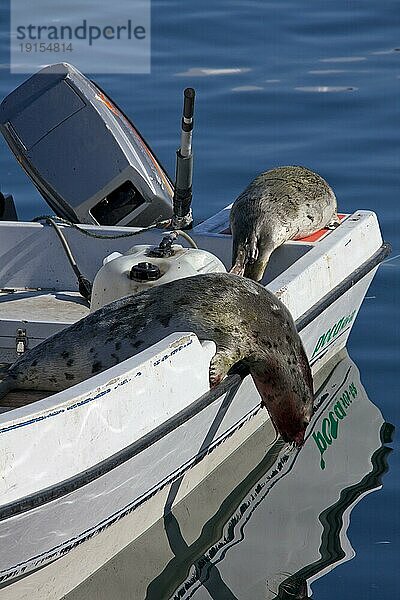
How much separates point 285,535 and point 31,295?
2.24m

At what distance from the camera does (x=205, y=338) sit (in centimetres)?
550

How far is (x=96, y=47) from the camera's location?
1425cm

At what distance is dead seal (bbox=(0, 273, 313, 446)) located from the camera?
5.43 m

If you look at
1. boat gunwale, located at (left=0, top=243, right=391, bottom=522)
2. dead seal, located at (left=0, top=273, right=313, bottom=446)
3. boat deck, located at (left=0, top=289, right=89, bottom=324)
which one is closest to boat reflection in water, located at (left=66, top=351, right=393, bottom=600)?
dead seal, located at (left=0, top=273, right=313, bottom=446)

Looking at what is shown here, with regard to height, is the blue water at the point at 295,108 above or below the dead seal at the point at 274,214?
below

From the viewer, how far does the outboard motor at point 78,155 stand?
309 inches

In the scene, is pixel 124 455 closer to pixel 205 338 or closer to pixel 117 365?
pixel 117 365

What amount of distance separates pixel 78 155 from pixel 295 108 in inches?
187

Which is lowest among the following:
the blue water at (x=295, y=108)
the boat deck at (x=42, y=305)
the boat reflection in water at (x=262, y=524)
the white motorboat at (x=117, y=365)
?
the blue water at (x=295, y=108)

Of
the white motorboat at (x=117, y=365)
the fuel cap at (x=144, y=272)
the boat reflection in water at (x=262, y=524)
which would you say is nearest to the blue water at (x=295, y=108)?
the boat reflection in water at (x=262, y=524)

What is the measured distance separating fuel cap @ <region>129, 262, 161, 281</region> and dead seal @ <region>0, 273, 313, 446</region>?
465 millimetres

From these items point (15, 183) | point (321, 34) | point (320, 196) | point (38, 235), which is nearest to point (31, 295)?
point (38, 235)

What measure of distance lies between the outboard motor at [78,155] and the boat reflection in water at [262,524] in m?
1.68

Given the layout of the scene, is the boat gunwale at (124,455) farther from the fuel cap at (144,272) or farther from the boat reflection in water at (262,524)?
the fuel cap at (144,272)
